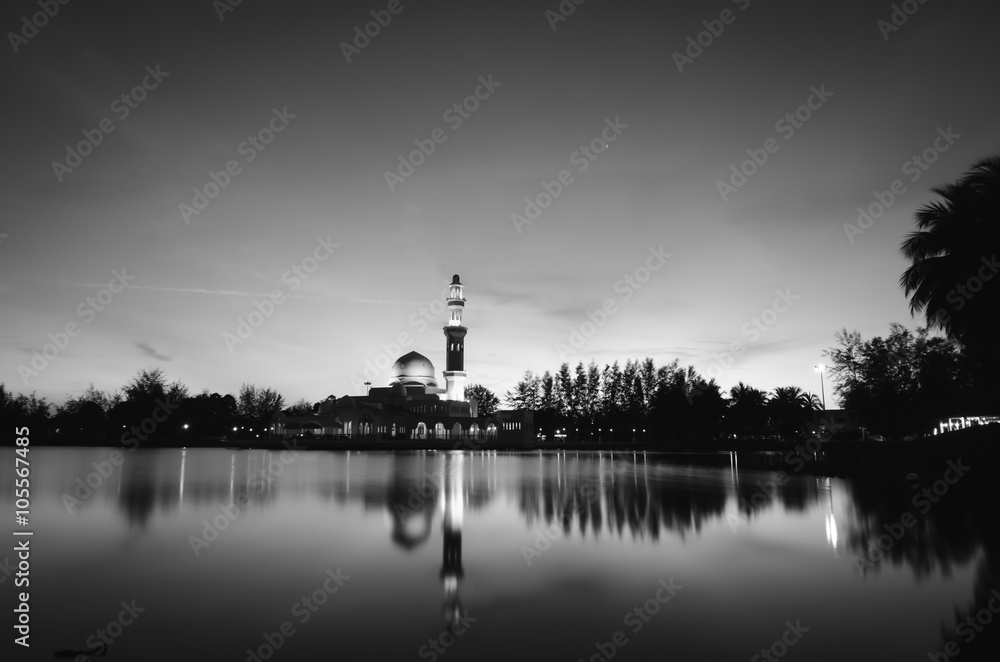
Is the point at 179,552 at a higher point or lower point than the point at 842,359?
lower

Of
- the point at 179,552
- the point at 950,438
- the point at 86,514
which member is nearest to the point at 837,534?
the point at 179,552

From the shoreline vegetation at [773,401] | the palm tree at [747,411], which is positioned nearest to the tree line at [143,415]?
the shoreline vegetation at [773,401]

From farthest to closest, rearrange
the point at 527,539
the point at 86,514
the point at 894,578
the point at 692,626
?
1. the point at 86,514
2. the point at 527,539
3. the point at 894,578
4. the point at 692,626

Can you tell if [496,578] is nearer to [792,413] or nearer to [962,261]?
[962,261]

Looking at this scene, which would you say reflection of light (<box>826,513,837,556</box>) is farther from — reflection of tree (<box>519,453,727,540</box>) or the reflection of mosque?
reflection of tree (<box>519,453,727,540</box>)

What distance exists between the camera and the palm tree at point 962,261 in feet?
73.4

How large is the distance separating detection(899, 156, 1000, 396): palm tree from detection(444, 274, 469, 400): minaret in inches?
3028

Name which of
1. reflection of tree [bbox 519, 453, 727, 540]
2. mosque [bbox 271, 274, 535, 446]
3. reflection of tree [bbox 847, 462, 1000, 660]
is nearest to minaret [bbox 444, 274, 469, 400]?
mosque [bbox 271, 274, 535, 446]

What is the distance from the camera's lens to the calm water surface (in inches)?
254

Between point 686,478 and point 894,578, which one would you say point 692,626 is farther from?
point 686,478

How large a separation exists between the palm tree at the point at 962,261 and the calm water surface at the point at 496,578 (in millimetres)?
9489

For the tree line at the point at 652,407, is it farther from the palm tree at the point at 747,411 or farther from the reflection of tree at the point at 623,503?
the reflection of tree at the point at 623,503

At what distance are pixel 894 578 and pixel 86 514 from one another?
1644cm

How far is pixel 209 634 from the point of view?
21.7 feet
